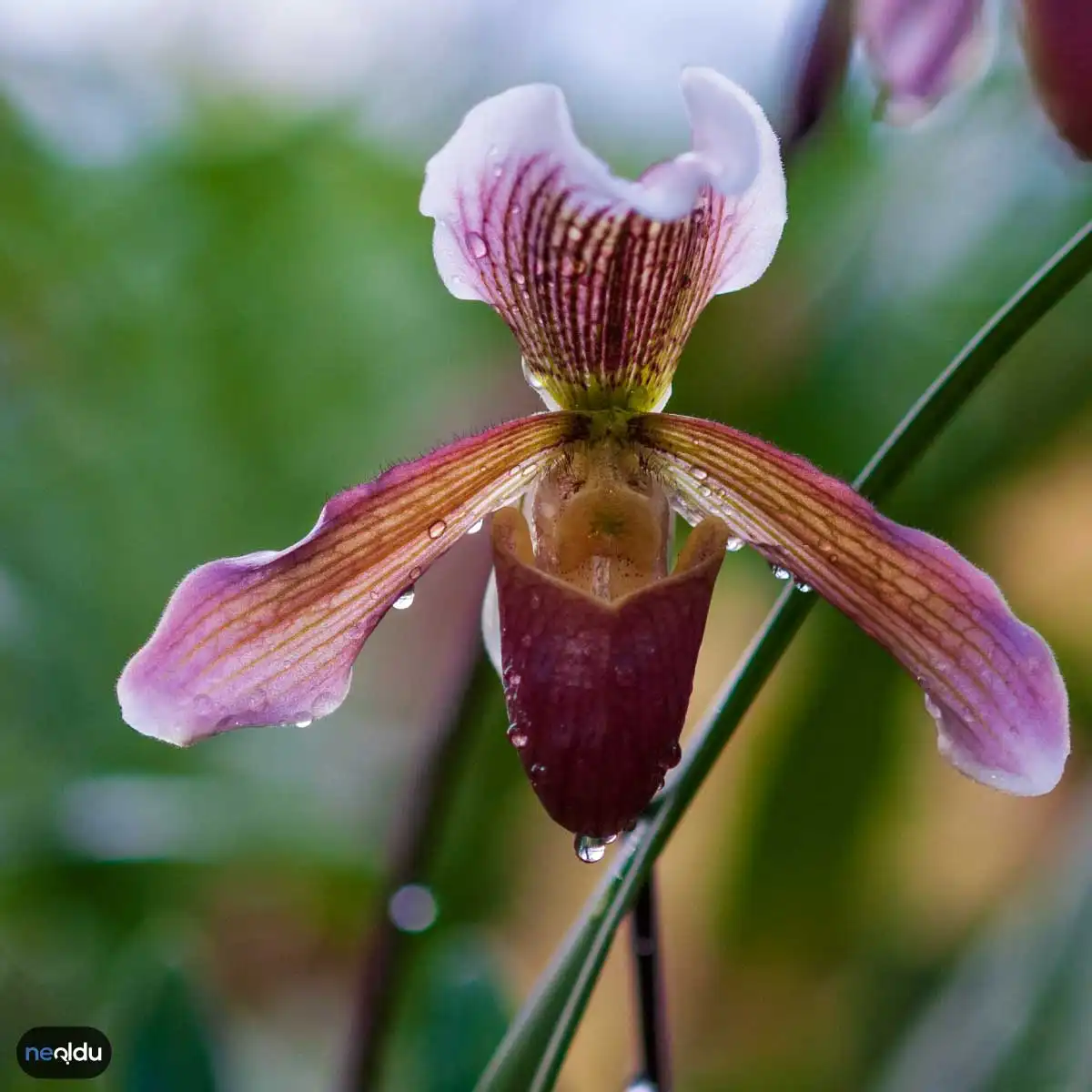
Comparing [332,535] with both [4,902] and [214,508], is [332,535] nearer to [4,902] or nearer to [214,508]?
[4,902]


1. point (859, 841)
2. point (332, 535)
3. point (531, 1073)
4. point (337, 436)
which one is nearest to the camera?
point (531, 1073)

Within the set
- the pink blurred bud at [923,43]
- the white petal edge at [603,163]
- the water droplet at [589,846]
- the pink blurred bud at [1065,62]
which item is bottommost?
the water droplet at [589,846]

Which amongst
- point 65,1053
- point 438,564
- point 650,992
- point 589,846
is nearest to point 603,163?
point 589,846

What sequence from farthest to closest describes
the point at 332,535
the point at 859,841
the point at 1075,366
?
the point at 859,841
the point at 1075,366
the point at 332,535

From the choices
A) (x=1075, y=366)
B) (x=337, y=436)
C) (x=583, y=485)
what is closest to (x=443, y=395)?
(x=337, y=436)

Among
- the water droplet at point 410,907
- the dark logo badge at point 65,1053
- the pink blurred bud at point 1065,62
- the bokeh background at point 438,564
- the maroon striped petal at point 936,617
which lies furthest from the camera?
the bokeh background at point 438,564

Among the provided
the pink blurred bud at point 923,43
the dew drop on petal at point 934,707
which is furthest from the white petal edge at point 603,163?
the pink blurred bud at point 923,43

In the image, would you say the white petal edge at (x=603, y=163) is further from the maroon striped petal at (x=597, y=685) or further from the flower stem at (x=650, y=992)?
the flower stem at (x=650, y=992)

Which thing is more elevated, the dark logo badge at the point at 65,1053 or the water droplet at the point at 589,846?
the dark logo badge at the point at 65,1053
